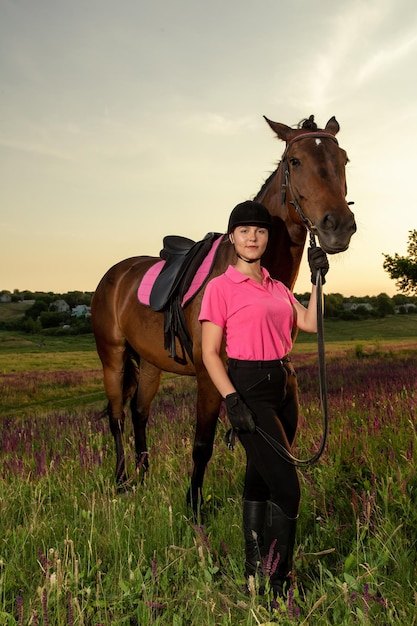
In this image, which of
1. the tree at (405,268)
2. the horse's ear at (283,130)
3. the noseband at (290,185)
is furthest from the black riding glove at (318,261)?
the tree at (405,268)

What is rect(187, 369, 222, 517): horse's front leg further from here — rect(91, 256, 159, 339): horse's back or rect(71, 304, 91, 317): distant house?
rect(71, 304, 91, 317): distant house

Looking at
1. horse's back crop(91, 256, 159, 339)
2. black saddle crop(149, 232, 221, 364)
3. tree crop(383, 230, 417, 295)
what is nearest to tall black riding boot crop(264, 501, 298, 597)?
black saddle crop(149, 232, 221, 364)

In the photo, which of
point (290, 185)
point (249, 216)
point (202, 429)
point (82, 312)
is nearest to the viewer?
point (249, 216)

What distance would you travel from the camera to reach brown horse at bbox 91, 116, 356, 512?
325cm

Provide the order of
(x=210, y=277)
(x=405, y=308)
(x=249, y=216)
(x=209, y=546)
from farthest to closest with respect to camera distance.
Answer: (x=405, y=308), (x=210, y=277), (x=209, y=546), (x=249, y=216)

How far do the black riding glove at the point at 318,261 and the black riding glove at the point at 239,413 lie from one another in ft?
2.94

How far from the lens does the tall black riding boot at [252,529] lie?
9.73ft

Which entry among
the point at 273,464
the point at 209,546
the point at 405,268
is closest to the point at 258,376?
the point at 273,464

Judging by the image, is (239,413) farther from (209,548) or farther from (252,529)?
(209,548)

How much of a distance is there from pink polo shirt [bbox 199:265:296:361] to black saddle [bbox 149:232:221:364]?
64.1 inches

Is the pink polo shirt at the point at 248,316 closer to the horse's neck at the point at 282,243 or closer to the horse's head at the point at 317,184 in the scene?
the horse's head at the point at 317,184

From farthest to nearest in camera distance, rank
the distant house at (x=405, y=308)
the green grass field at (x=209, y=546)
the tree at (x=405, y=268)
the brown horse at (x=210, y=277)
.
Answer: the distant house at (x=405, y=308) → the tree at (x=405, y=268) → the brown horse at (x=210, y=277) → the green grass field at (x=209, y=546)

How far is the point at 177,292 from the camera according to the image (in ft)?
15.7

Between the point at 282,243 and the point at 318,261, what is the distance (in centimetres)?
86
